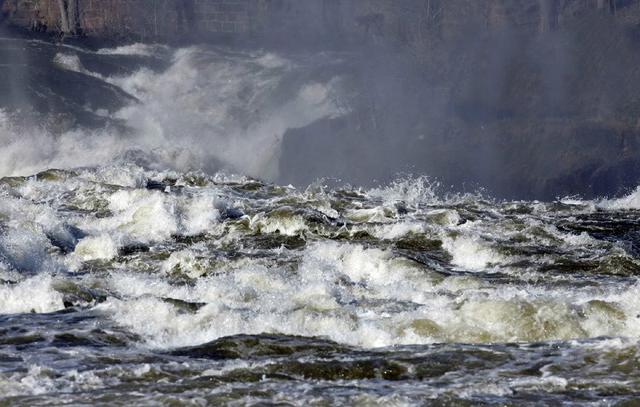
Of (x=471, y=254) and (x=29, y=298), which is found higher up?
(x=29, y=298)

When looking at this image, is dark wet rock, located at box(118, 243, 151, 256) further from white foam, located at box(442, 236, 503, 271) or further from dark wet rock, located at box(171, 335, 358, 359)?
dark wet rock, located at box(171, 335, 358, 359)

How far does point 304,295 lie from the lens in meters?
18.1

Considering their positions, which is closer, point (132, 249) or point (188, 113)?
point (132, 249)

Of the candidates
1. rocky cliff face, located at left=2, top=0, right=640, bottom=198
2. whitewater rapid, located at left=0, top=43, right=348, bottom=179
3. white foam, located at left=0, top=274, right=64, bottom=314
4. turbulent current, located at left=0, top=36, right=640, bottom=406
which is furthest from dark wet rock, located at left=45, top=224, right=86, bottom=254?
whitewater rapid, located at left=0, top=43, right=348, bottom=179

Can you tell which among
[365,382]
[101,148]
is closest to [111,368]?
[365,382]

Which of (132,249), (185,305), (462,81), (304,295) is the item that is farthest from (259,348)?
(462,81)

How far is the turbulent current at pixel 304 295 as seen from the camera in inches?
521

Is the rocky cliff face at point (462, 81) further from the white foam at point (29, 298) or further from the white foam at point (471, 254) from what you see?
the white foam at point (29, 298)

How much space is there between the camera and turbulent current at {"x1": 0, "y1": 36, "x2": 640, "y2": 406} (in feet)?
43.4

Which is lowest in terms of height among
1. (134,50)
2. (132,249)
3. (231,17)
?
(132,249)

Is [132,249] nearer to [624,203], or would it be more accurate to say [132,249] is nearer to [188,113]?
[624,203]

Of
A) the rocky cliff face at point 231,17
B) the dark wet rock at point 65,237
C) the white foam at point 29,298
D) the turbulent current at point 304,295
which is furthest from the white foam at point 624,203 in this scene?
the rocky cliff face at point 231,17

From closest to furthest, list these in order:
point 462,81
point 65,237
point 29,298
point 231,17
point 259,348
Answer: point 259,348, point 29,298, point 65,237, point 462,81, point 231,17

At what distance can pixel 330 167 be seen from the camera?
4291 centimetres
